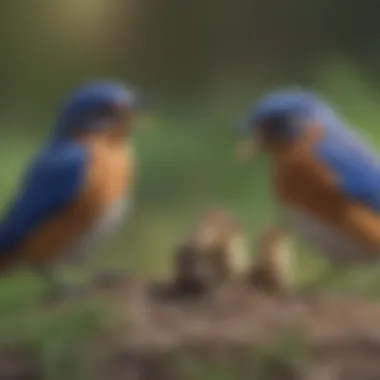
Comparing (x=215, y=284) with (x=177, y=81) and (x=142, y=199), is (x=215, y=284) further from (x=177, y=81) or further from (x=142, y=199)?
(x=177, y=81)

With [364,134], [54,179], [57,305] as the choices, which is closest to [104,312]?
[57,305]

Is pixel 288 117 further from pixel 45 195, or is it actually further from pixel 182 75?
pixel 45 195

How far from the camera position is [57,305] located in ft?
4.53

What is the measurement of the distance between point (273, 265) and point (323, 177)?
0.40 feet

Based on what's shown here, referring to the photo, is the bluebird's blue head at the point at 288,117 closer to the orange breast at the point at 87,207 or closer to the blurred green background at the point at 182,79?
the blurred green background at the point at 182,79

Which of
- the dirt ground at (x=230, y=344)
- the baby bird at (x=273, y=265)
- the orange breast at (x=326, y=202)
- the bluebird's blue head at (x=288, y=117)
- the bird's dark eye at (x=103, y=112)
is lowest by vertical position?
the dirt ground at (x=230, y=344)

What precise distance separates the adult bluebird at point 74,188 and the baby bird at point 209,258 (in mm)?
92

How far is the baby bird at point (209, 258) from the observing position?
1.39 meters

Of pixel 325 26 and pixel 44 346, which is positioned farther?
pixel 325 26

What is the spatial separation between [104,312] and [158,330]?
0.07 metres

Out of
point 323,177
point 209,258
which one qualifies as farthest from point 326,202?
point 209,258

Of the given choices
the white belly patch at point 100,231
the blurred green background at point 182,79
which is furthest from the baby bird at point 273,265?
the white belly patch at point 100,231

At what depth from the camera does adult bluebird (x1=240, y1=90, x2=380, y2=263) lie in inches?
54.1

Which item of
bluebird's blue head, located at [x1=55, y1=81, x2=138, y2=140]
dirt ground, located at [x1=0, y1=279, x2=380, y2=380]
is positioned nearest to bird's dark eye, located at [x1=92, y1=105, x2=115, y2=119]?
bluebird's blue head, located at [x1=55, y1=81, x2=138, y2=140]
